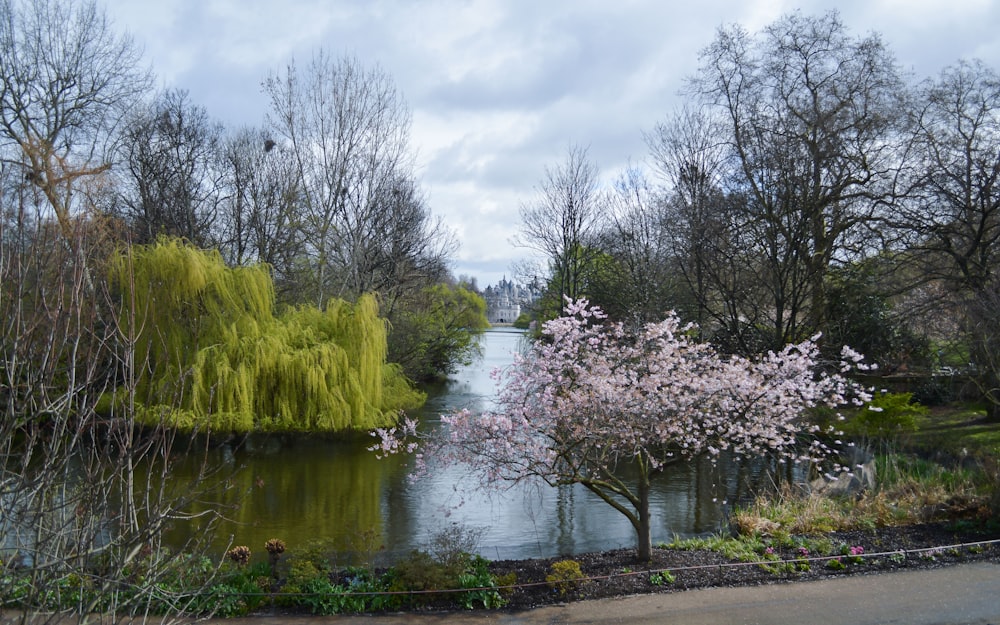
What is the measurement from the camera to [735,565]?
6484mm

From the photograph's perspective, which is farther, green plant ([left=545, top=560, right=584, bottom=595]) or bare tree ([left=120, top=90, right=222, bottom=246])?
bare tree ([left=120, top=90, right=222, bottom=246])

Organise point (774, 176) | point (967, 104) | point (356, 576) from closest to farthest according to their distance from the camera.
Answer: point (356, 576), point (967, 104), point (774, 176)

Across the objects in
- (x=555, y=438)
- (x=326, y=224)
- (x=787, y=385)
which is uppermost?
(x=326, y=224)

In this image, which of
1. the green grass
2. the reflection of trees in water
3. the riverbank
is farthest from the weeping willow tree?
the green grass

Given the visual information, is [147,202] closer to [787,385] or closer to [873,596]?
[787,385]

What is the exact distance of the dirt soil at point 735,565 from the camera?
617 centimetres

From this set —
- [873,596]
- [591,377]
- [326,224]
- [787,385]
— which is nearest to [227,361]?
[326,224]

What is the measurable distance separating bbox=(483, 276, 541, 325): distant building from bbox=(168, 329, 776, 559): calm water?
14037 millimetres

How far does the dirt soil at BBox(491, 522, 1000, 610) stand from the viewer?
6.17 meters

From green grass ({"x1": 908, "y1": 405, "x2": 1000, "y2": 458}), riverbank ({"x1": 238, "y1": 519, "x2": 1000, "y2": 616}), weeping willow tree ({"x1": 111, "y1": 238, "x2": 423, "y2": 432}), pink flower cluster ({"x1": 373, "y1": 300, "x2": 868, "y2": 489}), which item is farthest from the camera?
weeping willow tree ({"x1": 111, "y1": 238, "x2": 423, "y2": 432})

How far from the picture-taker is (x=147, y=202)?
20.9 m

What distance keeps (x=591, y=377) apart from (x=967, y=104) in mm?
14445

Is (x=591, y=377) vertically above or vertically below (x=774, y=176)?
below

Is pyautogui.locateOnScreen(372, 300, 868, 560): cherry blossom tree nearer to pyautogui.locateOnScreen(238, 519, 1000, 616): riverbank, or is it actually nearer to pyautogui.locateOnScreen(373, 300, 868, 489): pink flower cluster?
pyautogui.locateOnScreen(373, 300, 868, 489): pink flower cluster
